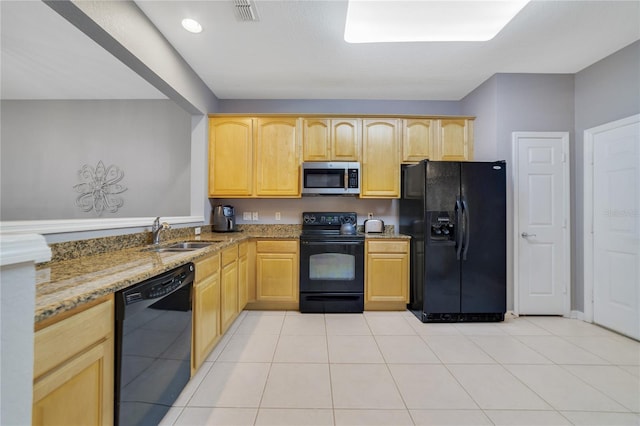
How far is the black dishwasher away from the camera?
1123 mm

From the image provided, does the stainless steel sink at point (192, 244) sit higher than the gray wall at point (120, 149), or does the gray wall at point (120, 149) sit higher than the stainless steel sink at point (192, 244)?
the gray wall at point (120, 149)

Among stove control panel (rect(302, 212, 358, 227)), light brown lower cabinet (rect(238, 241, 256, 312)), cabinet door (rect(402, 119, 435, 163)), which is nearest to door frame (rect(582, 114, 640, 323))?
cabinet door (rect(402, 119, 435, 163))

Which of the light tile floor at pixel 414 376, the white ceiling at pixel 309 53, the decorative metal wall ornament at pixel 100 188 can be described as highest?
the white ceiling at pixel 309 53

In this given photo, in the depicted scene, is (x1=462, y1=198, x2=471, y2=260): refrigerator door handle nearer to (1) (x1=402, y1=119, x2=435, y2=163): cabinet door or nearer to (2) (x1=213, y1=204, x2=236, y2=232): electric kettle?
(1) (x1=402, y1=119, x2=435, y2=163): cabinet door

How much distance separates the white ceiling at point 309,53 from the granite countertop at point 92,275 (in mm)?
1860

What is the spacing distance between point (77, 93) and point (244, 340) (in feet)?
12.7

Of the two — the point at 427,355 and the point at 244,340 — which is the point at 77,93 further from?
the point at 427,355

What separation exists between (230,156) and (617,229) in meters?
4.21

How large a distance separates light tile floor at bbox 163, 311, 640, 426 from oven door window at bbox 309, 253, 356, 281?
1.76 ft

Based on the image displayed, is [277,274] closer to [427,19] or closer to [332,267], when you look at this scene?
[332,267]

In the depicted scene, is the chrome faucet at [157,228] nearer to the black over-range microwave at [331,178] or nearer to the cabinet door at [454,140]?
the black over-range microwave at [331,178]

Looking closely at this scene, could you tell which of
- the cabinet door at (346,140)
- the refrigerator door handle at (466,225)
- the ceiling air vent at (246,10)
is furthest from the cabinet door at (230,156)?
the refrigerator door handle at (466,225)

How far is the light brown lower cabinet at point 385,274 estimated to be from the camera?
3115mm

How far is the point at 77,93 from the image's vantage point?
348 centimetres
